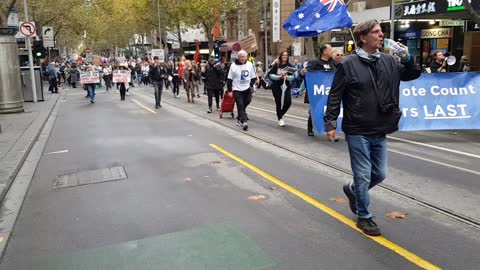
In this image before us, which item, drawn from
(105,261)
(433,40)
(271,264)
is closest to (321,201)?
(271,264)

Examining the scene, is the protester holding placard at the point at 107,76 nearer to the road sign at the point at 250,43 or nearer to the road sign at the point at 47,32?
the road sign at the point at 47,32

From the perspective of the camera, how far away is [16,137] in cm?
1077

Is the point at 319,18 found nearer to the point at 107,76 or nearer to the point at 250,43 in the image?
the point at 250,43

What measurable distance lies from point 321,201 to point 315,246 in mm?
1324

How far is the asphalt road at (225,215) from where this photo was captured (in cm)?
408

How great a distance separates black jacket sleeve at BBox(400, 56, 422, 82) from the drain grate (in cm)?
418

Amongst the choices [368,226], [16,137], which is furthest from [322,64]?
[16,137]

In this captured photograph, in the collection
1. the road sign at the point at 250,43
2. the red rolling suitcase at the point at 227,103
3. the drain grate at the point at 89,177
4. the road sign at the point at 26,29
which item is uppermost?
the road sign at the point at 26,29

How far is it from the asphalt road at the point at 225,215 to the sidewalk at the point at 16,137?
0.42 meters

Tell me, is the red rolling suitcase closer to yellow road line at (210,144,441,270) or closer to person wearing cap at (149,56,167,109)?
person wearing cap at (149,56,167,109)

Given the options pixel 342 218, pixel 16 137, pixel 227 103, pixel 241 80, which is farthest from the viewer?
pixel 227 103

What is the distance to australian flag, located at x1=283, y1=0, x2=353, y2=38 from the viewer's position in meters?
11.1

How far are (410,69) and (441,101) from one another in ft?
18.1

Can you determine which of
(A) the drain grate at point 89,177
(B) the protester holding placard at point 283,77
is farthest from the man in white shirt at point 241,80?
(A) the drain grate at point 89,177
